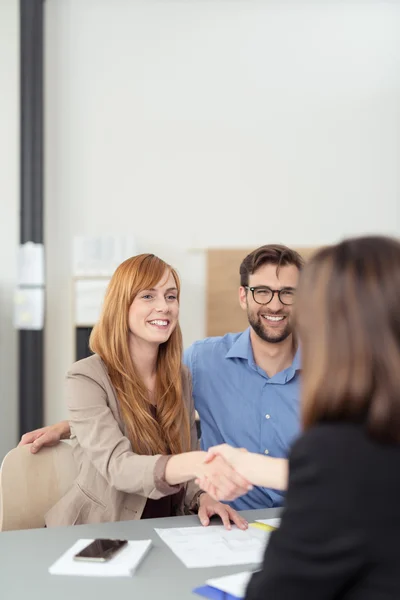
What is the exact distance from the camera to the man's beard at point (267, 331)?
2.69m

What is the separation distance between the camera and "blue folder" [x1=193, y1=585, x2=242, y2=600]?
1.39 metres

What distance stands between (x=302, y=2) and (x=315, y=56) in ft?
1.41

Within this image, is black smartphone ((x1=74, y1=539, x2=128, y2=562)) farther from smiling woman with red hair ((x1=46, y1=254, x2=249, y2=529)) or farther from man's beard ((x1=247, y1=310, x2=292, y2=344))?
man's beard ((x1=247, y1=310, x2=292, y2=344))

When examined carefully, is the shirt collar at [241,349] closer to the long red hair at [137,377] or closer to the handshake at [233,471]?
the long red hair at [137,377]

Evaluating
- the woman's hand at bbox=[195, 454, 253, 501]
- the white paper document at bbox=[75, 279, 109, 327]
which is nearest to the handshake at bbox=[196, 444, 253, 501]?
the woman's hand at bbox=[195, 454, 253, 501]

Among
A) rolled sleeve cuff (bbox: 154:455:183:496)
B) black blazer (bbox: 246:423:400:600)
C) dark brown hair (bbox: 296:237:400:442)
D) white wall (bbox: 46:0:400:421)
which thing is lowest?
rolled sleeve cuff (bbox: 154:455:183:496)

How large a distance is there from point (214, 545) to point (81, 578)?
15.1 inches

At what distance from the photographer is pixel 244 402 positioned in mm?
2594

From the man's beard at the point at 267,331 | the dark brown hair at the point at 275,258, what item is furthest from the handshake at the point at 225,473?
the dark brown hair at the point at 275,258

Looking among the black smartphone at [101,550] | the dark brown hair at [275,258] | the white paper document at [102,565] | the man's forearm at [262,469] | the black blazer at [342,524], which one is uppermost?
the dark brown hair at [275,258]

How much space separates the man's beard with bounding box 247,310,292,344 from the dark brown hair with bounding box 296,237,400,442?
1657 mm

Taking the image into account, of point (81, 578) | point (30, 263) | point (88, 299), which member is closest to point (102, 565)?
point (81, 578)

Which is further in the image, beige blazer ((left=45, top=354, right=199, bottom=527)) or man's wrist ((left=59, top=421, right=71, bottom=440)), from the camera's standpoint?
man's wrist ((left=59, top=421, right=71, bottom=440))

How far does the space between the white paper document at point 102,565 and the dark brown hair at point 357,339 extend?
724 mm
